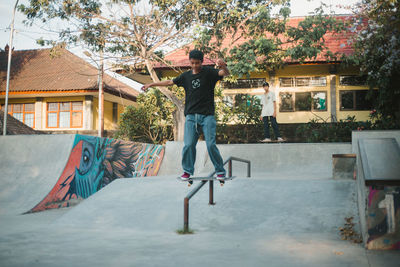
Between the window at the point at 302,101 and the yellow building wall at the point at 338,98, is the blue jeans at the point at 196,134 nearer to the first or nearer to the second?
the window at the point at 302,101

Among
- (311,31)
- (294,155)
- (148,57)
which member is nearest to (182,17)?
(148,57)

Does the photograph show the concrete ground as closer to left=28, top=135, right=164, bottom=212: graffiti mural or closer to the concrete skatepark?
the concrete skatepark

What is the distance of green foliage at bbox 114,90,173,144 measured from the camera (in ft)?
52.6

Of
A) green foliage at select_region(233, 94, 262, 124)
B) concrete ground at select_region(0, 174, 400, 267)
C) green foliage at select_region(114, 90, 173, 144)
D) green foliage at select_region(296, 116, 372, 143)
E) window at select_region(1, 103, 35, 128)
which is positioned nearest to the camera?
concrete ground at select_region(0, 174, 400, 267)

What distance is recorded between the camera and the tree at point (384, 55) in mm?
9688

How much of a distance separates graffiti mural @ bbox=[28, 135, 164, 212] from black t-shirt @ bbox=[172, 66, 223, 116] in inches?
162

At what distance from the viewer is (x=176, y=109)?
604 inches

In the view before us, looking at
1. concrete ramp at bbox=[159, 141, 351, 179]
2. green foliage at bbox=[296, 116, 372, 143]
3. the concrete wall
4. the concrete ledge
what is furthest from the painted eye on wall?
green foliage at bbox=[296, 116, 372, 143]

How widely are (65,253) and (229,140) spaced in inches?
465

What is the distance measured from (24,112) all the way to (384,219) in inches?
1010

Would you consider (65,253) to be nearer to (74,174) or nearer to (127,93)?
(74,174)

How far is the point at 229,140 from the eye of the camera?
15.4 m

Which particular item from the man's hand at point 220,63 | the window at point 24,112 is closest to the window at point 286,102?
the man's hand at point 220,63

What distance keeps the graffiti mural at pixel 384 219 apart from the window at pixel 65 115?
22.8 metres
